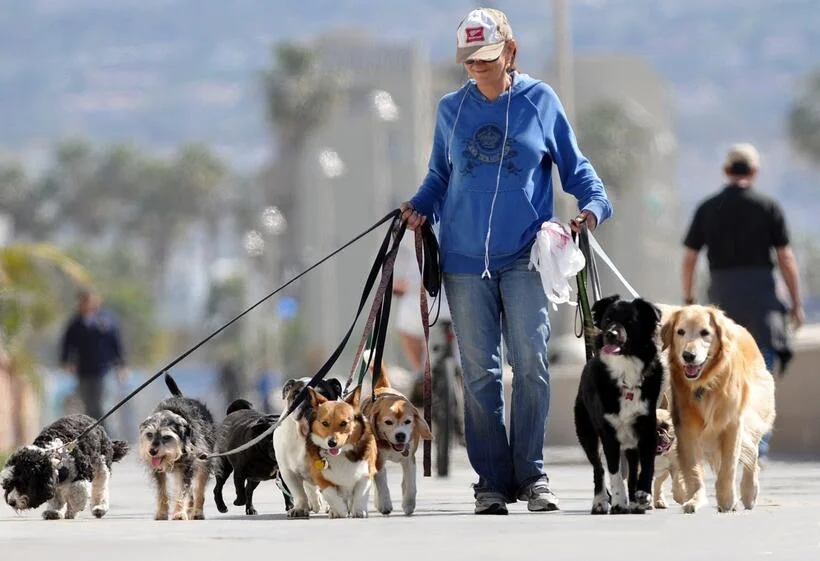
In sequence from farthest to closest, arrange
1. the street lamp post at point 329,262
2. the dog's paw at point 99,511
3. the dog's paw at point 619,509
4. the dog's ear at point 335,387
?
the street lamp post at point 329,262 < the dog's paw at point 99,511 < the dog's ear at point 335,387 < the dog's paw at point 619,509

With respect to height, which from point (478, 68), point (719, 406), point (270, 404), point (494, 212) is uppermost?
point (478, 68)

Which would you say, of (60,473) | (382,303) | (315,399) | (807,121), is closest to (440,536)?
(315,399)

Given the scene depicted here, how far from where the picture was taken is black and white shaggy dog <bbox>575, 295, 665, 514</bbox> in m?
9.06

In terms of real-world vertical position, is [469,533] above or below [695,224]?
below

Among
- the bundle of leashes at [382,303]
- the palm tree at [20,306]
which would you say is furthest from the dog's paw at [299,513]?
the palm tree at [20,306]

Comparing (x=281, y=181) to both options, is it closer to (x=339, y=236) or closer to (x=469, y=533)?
(x=339, y=236)

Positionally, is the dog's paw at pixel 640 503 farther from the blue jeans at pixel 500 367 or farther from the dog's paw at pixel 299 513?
the dog's paw at pixel 299 513

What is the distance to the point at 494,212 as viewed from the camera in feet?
31.9

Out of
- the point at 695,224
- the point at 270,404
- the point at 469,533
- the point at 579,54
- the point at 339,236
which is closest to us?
the point at 469,533

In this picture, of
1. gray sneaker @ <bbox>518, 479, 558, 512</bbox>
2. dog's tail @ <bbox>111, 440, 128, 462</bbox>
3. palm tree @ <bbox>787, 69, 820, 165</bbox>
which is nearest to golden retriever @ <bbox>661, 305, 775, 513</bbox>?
gray sneaker @ <bbox>518, 479, 558, 512</bbox>

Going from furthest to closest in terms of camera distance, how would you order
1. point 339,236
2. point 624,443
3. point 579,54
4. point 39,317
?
point 579,54 < point 339,236 < point 39,317 < point 624,443

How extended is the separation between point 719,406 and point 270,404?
92.9ft

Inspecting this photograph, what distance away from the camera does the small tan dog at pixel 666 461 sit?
9844mm

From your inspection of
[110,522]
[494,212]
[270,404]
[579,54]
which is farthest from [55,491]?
[579,54]
